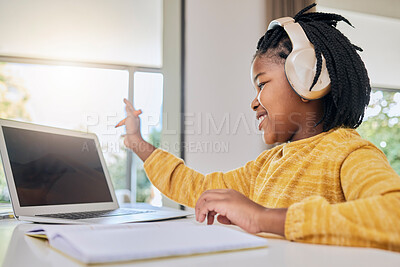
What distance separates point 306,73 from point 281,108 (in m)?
0.14

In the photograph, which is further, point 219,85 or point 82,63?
point 82,63

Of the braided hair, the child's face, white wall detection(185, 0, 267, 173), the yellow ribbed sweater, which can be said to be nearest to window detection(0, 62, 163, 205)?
white wall detection(185, 0, 267, 173)

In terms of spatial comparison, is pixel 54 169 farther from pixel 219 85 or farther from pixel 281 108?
pixel 219 85

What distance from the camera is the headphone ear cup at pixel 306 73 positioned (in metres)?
0.81

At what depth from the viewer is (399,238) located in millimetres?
496

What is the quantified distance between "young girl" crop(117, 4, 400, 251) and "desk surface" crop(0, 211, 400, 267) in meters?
0.04

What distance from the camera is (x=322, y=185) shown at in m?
0.76

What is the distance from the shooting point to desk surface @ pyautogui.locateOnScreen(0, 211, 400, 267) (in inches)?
15.7

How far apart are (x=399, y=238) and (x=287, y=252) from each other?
0.17m

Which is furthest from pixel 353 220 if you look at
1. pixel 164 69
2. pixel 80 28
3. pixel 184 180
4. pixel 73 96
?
pixel 73 96

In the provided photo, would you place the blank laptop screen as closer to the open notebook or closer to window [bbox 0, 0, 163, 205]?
the open notebook

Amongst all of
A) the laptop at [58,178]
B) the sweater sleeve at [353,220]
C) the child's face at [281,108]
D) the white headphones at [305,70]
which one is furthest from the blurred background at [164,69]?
the sweater sleeve at [353,220]

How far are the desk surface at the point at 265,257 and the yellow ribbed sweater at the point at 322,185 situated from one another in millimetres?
30

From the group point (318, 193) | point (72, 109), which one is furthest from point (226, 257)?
point (72, 109)
